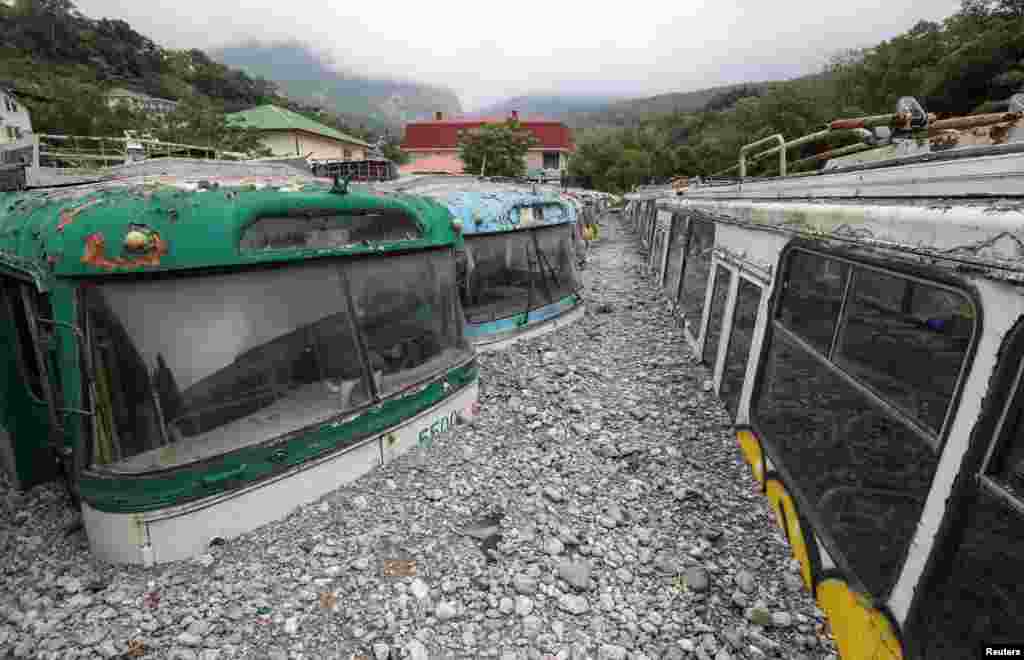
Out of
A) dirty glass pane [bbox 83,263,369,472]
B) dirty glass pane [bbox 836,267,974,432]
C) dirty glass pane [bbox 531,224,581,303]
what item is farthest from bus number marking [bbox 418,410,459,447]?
dirty glass pane [bbox 531,224,581,303]

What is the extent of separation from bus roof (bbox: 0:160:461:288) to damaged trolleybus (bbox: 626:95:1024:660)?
3535 mm

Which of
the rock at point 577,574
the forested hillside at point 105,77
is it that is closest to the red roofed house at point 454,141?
the forested hillside at point 105,77

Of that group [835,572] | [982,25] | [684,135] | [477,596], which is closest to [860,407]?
[835,572]

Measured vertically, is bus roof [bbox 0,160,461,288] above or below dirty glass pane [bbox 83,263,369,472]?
above

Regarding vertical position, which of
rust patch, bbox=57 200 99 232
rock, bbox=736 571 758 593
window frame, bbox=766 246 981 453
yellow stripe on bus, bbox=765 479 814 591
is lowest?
rock, bbox=736 571 758 593

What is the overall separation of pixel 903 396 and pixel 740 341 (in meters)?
3.04

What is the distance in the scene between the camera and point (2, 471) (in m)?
4.79

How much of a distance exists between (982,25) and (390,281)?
47141mm

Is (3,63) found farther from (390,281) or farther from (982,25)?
(982,25)

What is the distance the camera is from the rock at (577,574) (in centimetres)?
357

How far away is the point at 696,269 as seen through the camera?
9320 mm

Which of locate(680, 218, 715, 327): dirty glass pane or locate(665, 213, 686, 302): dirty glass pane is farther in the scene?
locate(665, 213, 686, 302): dirty glass pane

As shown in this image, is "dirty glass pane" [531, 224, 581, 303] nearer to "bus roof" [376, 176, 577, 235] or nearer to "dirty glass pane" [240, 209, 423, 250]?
"bus roof" [376, 176, 577, 235]

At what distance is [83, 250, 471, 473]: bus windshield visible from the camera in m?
3.16
